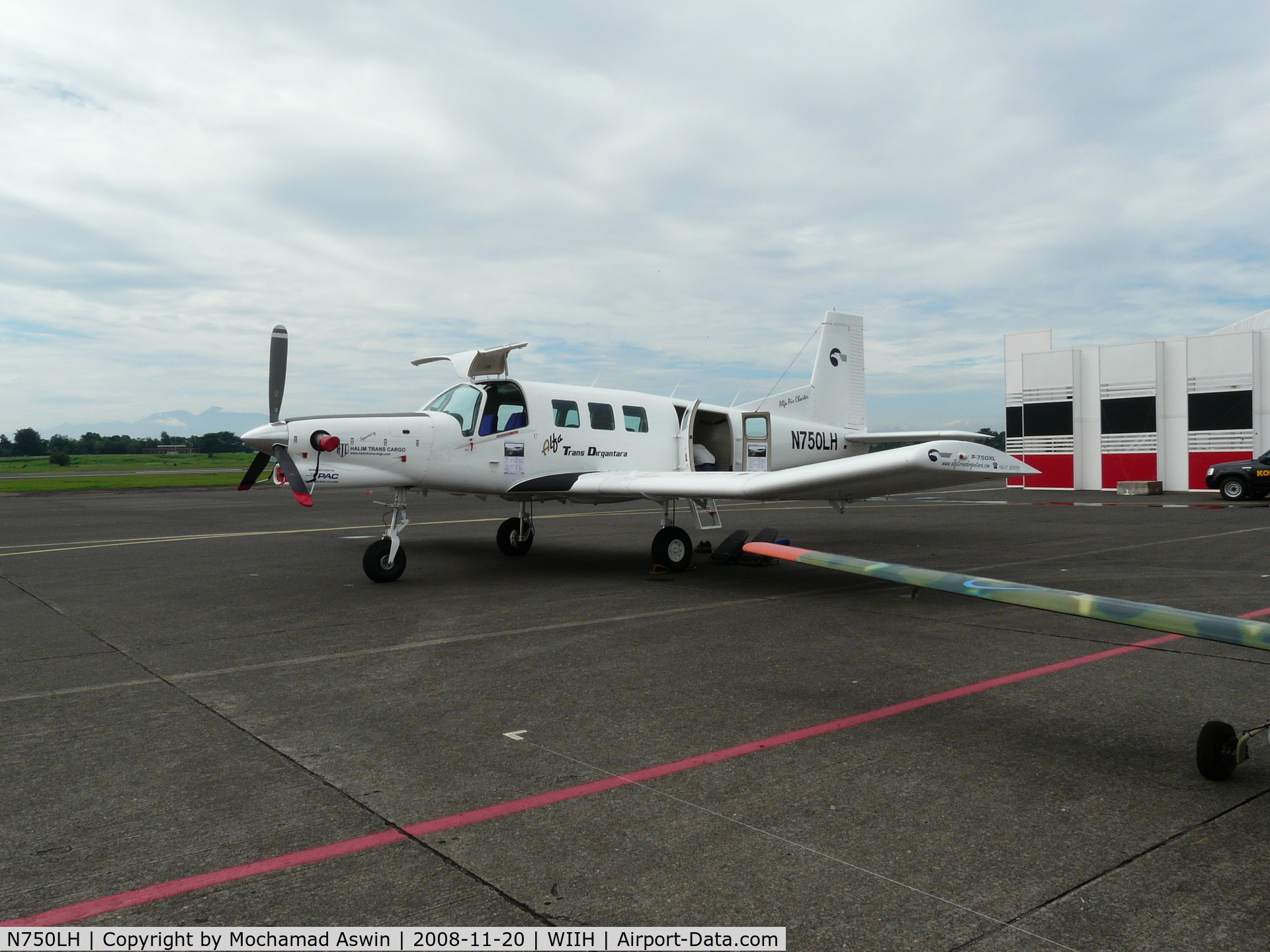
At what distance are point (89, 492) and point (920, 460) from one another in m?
40.6

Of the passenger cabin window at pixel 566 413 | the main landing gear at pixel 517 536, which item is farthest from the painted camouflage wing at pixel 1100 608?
the main landing gear at pixel 517 536

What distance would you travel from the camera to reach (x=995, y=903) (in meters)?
3.03

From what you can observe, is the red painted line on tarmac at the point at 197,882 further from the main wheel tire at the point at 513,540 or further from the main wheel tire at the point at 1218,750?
the main wheel tire at the point at 513,540

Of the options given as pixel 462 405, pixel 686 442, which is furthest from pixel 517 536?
pixel 686 442

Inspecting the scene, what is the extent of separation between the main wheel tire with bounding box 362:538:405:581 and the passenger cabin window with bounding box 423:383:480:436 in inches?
74.9

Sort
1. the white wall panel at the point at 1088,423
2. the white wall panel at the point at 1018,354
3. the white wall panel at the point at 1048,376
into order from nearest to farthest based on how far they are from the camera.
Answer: the white wall panel at the point at 1088,423
the white wall panel at the point at 1048,376
the white wall panel at the point at 1018,354

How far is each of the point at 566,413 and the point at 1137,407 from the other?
25019 mm

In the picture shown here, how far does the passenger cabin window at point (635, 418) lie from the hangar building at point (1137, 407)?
823 inches

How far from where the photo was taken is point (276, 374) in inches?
420

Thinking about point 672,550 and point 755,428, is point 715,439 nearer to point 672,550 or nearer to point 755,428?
point 755,428

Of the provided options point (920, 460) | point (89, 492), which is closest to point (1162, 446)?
point (920, 460)

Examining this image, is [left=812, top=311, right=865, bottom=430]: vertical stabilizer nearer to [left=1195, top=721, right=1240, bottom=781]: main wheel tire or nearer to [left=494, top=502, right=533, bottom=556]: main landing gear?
[left=494, top=502, right=533, bottom=556]: main landing gear

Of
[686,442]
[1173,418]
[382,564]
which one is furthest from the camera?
[1173,418]

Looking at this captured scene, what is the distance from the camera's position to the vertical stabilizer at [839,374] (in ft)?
53.0
